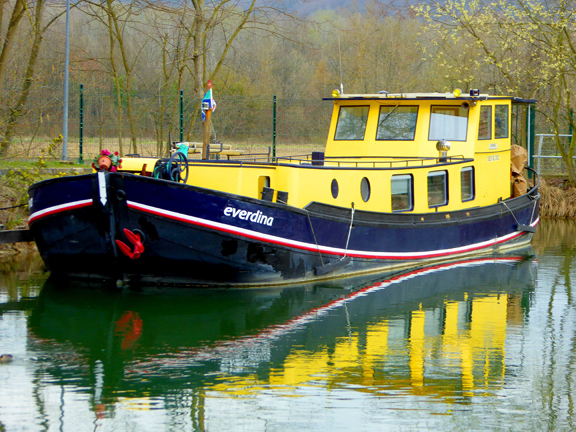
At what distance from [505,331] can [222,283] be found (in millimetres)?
3891

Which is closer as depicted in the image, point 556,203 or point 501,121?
point 501,121

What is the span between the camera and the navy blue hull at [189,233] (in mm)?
9359

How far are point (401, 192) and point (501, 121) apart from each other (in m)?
3.17

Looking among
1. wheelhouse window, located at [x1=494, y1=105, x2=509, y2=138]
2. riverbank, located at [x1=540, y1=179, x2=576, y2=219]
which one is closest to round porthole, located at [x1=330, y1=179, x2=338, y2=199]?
wheelhouse window, located at [x1=494, y1=105, x2=509, y2=138]

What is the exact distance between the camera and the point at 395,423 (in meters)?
5.54

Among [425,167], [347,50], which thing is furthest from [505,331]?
[347,50]

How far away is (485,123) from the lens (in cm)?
1330

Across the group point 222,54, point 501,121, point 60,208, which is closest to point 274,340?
point 60,208

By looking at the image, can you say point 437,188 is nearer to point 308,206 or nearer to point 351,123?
point 351,123

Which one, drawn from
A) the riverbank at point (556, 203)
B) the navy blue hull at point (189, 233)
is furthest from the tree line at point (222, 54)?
the navy blue hull at point (189, 233)

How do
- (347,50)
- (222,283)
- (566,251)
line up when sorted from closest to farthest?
1. (222,283)
2. (566,251)
3. (347,50)

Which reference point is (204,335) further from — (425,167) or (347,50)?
(347,50)

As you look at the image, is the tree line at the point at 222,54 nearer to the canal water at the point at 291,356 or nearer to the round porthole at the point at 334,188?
the round porthole at the point at 334,188

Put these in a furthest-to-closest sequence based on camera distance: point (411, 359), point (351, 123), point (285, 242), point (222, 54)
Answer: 1. point (222, 54)
2. point (351, 123)
3. point (285, 242)
4. point (411, 359)
